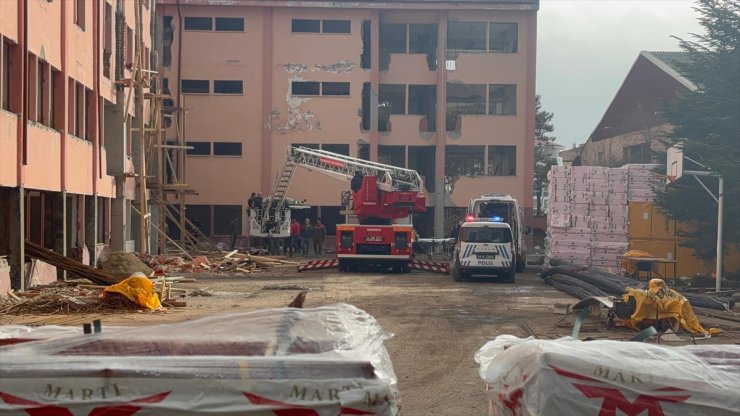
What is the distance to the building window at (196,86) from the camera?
46844 mm

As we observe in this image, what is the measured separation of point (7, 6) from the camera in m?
18.7

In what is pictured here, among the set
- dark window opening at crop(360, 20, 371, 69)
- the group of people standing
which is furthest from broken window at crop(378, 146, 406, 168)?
the group of people standing

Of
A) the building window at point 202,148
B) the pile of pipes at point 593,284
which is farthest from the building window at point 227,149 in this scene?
the pile of pipes at point 593,284

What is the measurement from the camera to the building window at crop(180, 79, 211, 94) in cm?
4684

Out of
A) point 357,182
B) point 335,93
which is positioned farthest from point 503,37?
point 357,182

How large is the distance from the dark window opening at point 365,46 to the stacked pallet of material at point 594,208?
18.9m

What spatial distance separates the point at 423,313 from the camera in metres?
17.8

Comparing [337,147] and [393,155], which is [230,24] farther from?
[393,155]

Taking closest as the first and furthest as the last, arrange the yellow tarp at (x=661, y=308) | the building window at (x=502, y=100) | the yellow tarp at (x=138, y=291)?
the yellow tarp at (x=661, y=308) < the yellow tarp at (x=138, y=291) < the building window at (x=502, y=100)

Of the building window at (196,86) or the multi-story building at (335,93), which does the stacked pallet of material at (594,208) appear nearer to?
the multi-story building at (335,93)

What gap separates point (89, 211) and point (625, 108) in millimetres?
33959

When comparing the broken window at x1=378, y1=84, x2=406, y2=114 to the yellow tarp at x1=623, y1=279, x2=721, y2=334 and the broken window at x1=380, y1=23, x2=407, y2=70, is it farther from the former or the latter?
the yellow tarp at x1=623, y1=279, x2=721, y2=334

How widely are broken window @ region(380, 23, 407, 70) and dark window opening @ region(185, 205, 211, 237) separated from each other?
41.0 ft

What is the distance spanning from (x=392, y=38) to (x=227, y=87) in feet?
30.6
